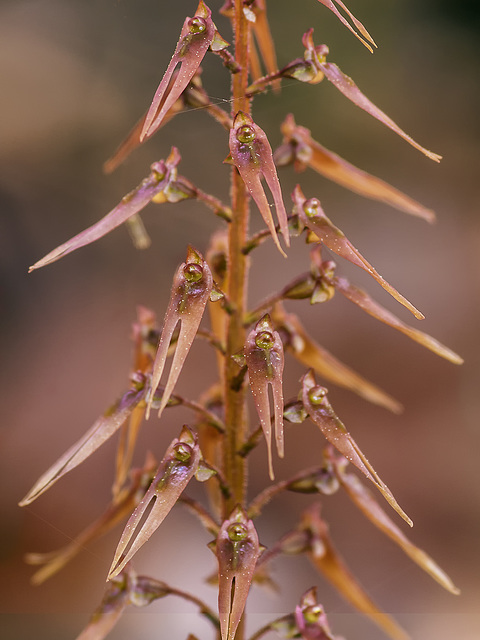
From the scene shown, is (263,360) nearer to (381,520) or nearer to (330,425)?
(330,425)

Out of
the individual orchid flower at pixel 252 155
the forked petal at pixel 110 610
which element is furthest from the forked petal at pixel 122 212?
the forked petal at pixel 110 610

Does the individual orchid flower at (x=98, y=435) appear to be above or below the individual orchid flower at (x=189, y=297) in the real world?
below

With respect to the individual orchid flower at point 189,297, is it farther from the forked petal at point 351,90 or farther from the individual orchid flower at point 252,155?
the forked petal at point 351,90

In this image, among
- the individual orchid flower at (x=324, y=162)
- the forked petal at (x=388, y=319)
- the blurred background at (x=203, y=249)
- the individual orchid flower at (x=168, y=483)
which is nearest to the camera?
the individual orchid flower at (x=168, y=483)

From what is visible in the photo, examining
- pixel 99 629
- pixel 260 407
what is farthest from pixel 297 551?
pixel 260 407

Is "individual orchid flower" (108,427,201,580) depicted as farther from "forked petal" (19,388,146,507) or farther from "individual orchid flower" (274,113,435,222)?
"individual orchid flower" (274,113,435,222)

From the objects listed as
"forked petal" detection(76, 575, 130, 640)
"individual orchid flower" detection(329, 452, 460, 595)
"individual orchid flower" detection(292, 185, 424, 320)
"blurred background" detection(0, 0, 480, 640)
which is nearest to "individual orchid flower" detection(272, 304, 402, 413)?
"individual orchid flower" detection(329, 452, 460, 595)

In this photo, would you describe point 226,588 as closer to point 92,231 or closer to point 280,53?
point 92,231
